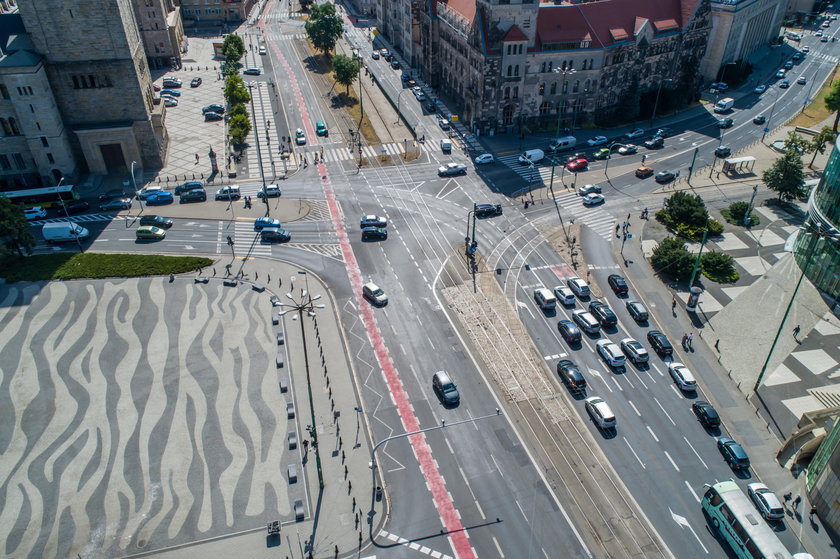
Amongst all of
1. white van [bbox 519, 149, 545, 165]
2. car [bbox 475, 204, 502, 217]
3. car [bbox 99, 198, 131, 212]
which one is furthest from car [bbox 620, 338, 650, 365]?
car [bbox 99, 198, 131, 212]

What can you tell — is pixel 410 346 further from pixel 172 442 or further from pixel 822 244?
pixel 822 244

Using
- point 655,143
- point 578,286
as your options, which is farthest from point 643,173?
point 578,286

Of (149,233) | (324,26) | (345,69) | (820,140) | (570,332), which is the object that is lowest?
(570,332)

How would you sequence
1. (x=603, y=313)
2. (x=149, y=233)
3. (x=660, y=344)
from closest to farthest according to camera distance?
(x=660, y=344)
(x=603, y=313)
(x=149, y=233)

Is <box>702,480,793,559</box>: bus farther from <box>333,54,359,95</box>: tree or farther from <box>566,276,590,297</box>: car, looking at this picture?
<box>333,54,359,95</box>: tree

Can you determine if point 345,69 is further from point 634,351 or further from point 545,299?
point 634,351

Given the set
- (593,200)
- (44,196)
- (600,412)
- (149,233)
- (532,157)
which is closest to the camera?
(600,412)
